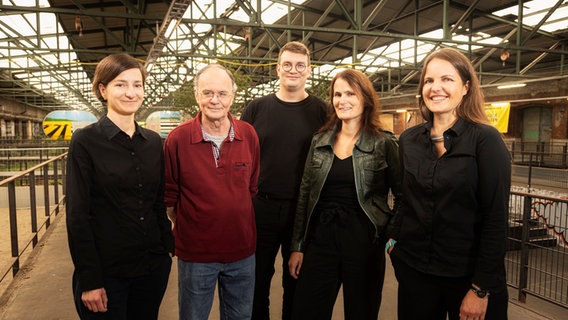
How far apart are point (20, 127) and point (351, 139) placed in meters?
39.1

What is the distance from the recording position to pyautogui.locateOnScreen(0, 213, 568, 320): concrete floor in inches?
125

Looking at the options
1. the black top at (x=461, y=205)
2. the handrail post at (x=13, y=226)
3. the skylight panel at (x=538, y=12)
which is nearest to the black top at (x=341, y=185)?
the black top at (x=461, y=205)

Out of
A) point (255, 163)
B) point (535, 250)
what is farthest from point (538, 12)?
point (255, 163)

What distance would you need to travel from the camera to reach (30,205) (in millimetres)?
5723

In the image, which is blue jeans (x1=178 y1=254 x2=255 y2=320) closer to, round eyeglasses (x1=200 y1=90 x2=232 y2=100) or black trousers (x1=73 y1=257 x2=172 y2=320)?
black trousers (x1=73 y1=257 x2=172 y2=320)

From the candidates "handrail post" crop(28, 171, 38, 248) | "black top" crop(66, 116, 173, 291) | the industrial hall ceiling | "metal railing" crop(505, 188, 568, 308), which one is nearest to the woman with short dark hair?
"black top" crop(66, 116, 173, 291)

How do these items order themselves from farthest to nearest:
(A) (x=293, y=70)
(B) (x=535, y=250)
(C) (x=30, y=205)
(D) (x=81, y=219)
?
(C) (x=30, y=205), (B) (x=535, y=250), (A) (x=293, y=70), (D) (x=81, y=219)

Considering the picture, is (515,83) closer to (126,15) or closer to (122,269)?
(126,15)

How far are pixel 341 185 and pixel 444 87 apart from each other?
28.9 inches

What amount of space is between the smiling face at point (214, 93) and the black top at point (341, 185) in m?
0.69

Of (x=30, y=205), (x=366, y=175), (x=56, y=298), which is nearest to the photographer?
(x=366, y=175)

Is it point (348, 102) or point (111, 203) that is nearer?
point (111, 203)

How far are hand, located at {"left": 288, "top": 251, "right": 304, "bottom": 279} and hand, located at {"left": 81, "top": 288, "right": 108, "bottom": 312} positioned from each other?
3.53 ft

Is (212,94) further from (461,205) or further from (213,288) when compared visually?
(461,205)
